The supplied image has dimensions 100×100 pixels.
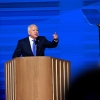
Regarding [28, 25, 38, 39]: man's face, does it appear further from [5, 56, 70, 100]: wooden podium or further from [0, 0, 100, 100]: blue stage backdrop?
[0, 0, 100, 100]: blue stage backdrop

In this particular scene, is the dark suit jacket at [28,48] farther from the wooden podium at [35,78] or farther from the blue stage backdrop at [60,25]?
the blue stage backdrop at [60,25]

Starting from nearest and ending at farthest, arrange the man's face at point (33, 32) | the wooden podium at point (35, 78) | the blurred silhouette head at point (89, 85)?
the wooden podium at point (35, 78) < the man's face at point (33, 32) < the blurred silhouette head at point (89, 85)

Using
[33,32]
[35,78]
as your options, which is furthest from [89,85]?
[35,78]

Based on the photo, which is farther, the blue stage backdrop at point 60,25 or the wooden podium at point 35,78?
the blue stage backdrop at point 60,25

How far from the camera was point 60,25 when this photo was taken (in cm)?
501

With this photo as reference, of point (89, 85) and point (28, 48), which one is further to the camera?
point (89, 85)

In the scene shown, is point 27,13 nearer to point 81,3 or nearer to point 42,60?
point 81,3

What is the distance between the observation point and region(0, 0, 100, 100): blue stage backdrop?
16.2 ft

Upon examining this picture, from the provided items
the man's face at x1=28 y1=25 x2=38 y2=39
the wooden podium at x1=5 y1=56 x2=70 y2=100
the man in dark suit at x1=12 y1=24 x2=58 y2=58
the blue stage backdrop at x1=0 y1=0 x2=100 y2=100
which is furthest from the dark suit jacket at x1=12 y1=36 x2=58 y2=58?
the blue stage backdrop at x1=0 y1=0 x2=100 y2=100

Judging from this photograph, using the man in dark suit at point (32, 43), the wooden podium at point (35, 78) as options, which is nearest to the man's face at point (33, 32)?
the man in dark suit at point (32, 43)

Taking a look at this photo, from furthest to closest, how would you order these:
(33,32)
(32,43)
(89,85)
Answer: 1. (89,85)
2. (32,43)
3. (33,32)

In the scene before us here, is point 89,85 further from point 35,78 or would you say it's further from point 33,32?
point 35,78

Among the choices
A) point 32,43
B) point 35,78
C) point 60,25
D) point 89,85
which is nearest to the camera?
point 35,78

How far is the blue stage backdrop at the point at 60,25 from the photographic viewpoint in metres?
4.95
